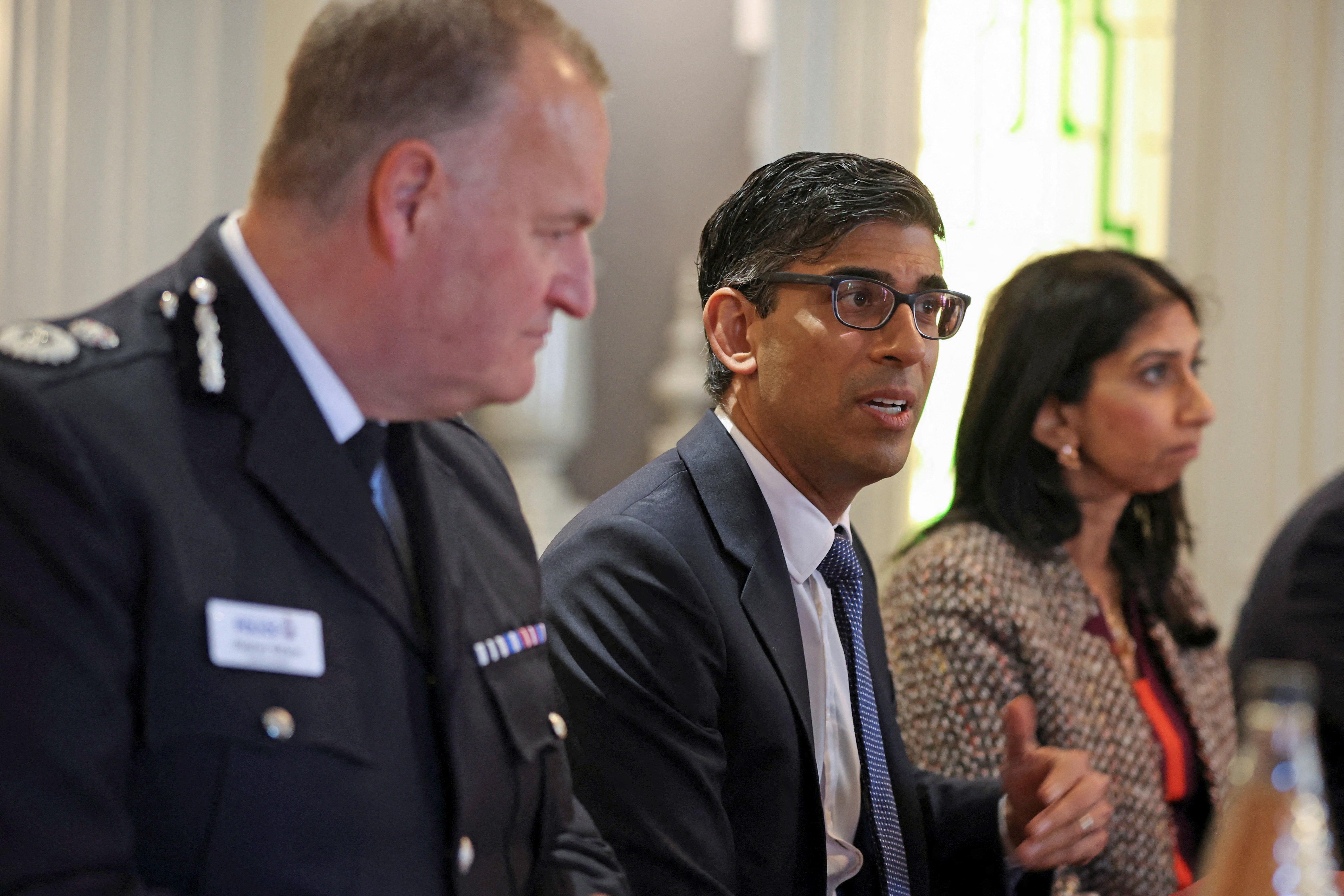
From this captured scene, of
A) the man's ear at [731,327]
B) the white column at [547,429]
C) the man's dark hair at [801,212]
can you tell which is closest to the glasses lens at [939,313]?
the man's dark hair at [801,212]

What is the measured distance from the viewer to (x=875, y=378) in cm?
166

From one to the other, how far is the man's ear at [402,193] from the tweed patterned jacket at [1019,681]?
1295mm

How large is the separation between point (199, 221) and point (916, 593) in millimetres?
1524

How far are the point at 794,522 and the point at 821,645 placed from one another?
162 millimetres

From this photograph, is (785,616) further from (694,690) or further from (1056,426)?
(1056,426)

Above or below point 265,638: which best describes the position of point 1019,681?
below

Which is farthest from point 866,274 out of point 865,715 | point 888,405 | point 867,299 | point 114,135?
point 114,135

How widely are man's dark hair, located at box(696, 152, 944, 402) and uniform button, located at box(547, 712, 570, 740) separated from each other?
677 millimetres

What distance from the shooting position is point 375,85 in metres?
1.00

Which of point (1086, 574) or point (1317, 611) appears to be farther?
point (1086, 574)

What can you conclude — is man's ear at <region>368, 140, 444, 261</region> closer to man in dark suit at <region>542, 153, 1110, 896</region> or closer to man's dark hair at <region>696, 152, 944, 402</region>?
man in dark suit at <region>542, 153, 1110, 896</region>

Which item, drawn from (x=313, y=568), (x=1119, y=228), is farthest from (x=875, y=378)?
(x=1119, y=228)

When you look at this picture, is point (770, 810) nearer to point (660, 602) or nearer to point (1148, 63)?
point (660, 602)

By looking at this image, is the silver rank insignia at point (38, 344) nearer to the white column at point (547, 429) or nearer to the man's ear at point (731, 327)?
the man's ear at point (731, 327)
